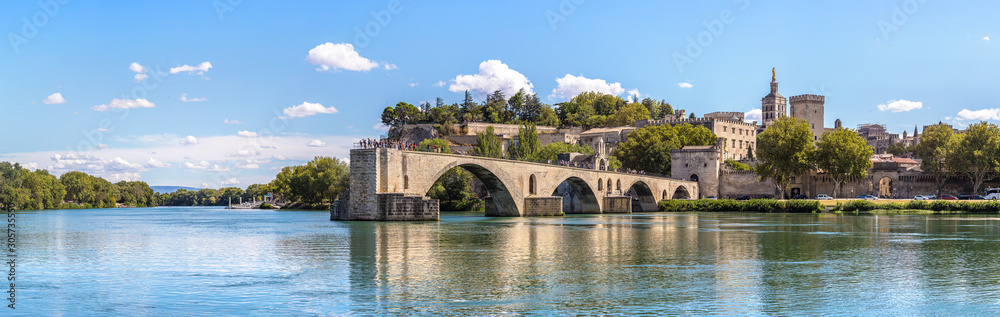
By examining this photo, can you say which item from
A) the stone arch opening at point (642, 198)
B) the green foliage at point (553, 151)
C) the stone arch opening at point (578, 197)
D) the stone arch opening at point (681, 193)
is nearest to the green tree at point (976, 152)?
the stone arch opening at point (681, 193)

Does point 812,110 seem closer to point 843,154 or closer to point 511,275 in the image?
point 843,154

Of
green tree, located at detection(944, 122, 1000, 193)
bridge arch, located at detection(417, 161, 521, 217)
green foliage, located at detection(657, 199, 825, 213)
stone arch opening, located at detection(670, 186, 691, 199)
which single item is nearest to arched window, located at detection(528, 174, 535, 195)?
bridge arch, located at detection(417, 161, 521, 217)

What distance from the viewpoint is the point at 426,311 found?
1464 centimetres

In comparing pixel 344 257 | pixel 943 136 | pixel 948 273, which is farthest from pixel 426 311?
pixel 943 136

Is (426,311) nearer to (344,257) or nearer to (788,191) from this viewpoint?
(344,257)

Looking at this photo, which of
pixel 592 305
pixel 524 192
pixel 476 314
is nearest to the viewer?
pixel 476 314

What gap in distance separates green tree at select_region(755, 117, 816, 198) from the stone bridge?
28.9 ft

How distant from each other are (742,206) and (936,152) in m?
22.2

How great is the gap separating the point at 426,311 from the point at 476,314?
3.14 ft

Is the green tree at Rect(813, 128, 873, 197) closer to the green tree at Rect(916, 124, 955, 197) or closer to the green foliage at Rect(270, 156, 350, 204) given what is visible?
the green tree at Rect(916, 124, 955, 197)

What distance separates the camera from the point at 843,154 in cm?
6938

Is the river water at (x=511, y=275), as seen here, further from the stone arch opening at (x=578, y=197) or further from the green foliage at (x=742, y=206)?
the stone arch opening at (x=578, y=197)

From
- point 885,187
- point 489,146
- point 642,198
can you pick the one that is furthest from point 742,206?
point 489,146

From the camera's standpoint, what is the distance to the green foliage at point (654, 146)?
88188 mm
